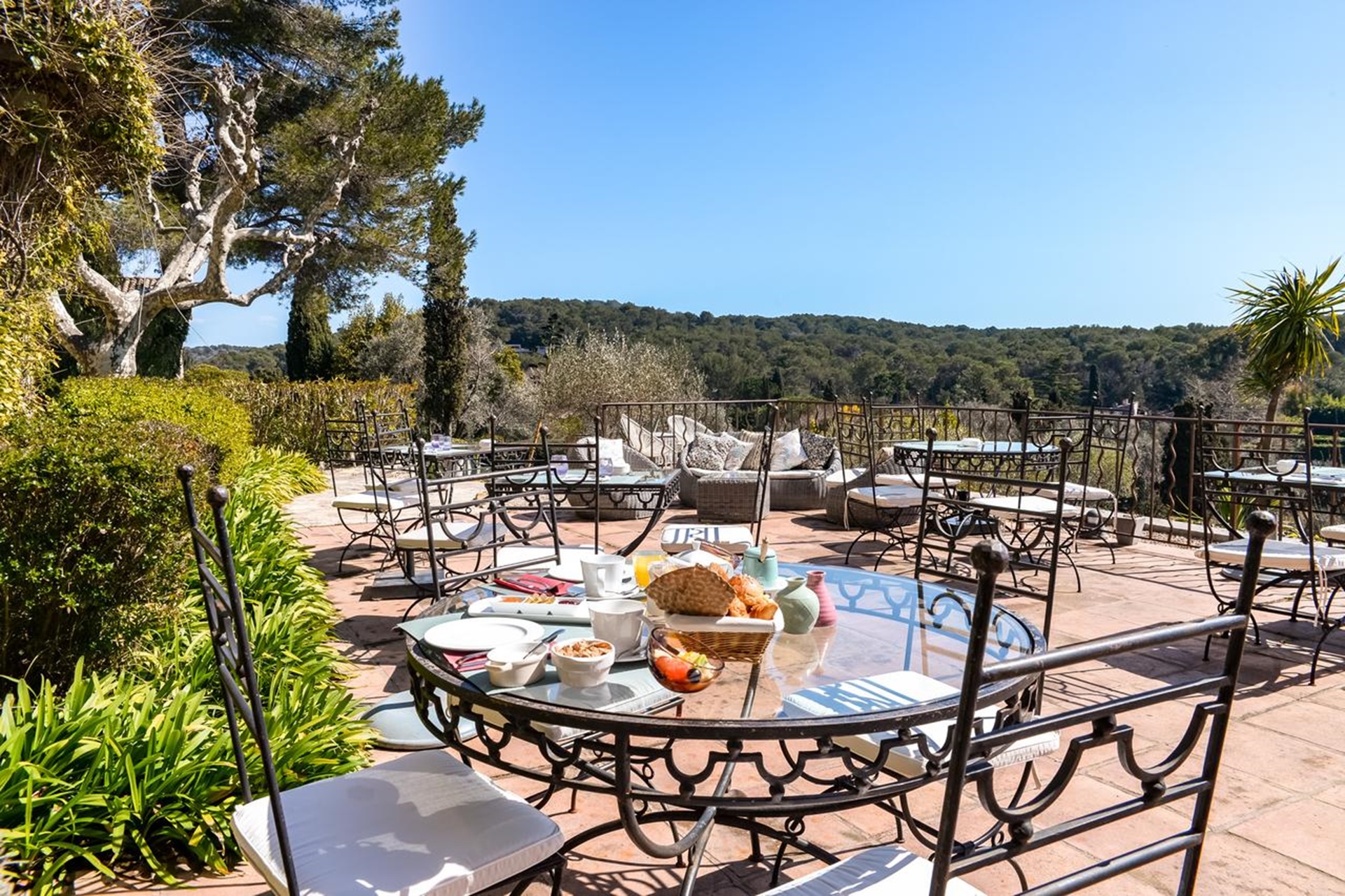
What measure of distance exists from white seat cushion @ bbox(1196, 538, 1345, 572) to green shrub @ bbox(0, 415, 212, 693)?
428cm

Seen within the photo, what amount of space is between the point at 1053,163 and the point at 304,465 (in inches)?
456

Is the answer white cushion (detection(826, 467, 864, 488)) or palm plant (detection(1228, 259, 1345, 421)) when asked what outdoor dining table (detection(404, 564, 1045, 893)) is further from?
palm plant (detection(1228, 259, 1345, 421))

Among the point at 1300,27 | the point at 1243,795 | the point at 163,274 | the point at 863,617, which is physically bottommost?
the point at 1243,795

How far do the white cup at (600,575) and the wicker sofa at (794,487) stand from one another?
5.08m

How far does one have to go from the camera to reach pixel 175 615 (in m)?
2.85

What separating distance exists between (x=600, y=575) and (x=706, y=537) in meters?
1.99

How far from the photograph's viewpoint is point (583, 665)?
132 centimetres

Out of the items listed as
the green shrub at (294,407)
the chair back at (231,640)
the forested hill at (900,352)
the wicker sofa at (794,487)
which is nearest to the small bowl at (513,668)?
the chair back at (231,640)

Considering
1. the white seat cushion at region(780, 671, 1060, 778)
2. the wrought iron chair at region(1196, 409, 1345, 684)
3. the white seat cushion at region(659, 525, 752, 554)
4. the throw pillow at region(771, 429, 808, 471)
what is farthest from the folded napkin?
the throw pillow at region(771, 429, 808, 471)

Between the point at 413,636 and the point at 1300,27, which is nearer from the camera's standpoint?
the point at 413,636

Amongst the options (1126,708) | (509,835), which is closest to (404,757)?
(509,835)

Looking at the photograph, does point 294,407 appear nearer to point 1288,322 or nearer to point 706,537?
point 706,537

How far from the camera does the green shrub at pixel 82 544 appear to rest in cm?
240

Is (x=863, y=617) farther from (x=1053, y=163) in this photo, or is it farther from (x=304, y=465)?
(x=1053, y=163)
